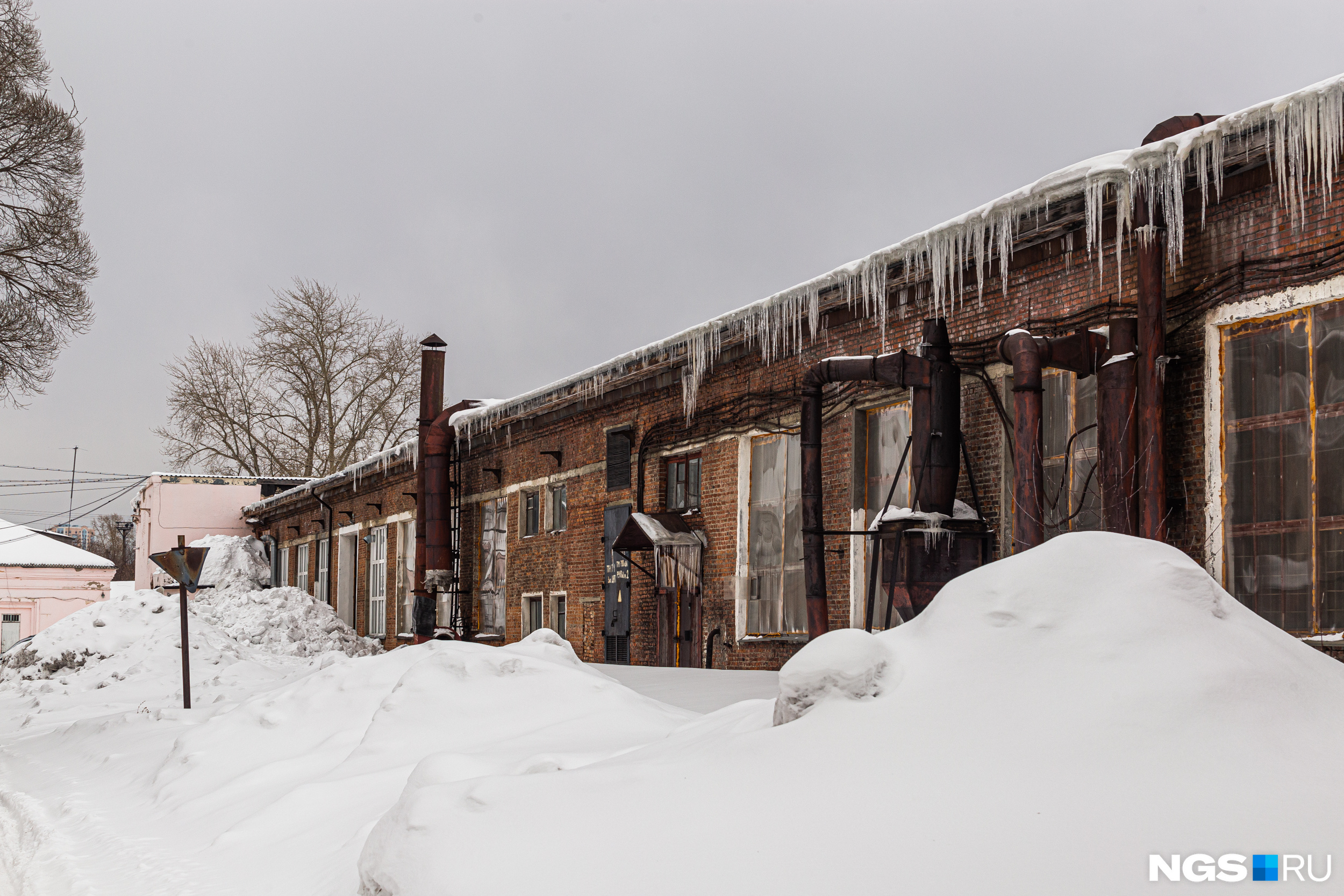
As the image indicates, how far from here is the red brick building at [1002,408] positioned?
813 centimetres

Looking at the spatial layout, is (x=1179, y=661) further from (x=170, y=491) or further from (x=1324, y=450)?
(x=170, y=491)

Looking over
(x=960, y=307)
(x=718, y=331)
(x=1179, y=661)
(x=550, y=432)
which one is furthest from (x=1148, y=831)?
(x=550, y=432)

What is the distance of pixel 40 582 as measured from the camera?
42.8 metres

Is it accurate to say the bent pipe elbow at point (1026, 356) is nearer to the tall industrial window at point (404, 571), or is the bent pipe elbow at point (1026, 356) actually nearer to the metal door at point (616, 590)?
the metal door at point (616, 590)

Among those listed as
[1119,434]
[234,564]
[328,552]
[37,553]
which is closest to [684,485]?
[1119,434]

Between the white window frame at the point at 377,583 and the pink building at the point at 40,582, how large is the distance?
22978mm

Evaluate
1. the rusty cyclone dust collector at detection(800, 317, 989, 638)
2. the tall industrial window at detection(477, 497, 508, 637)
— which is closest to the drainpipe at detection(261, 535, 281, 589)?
the tall industrial window at detection(477, 497, 508, 637)

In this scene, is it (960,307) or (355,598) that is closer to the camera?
(960,307)

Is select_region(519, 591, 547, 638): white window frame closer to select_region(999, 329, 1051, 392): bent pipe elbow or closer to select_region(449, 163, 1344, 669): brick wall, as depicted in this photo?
select_region(449, 163, 1344, 669): brick wall

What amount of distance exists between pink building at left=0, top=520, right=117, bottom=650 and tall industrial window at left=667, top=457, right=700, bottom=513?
117 ft

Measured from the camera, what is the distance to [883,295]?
11.3 m

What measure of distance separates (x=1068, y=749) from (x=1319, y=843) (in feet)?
2.57

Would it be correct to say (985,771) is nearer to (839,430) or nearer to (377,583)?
(839,430)

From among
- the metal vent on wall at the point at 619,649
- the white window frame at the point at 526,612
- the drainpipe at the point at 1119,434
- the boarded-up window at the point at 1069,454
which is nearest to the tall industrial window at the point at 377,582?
the white window frame at the point at 526,612
